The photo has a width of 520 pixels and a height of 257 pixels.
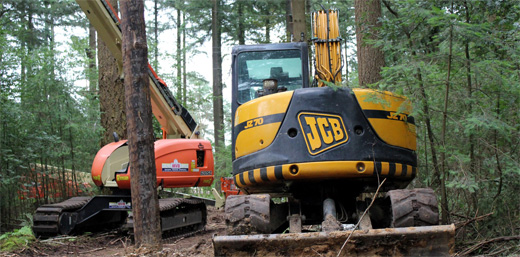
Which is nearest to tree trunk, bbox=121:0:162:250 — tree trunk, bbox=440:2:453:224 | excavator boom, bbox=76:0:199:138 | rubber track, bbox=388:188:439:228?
excavator boom, bbox=76:0:199:138

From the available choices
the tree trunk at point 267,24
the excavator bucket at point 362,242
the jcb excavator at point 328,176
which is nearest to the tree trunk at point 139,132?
the jcb excavator at point 328,176

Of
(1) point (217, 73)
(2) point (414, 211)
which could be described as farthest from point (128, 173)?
(1) point (217, 73)

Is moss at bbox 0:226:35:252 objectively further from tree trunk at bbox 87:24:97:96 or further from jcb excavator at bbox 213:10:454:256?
tree trunk at bbox 87:24:97:96

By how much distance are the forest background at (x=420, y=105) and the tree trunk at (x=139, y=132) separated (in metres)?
2.61

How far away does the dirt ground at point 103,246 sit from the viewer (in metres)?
6.53

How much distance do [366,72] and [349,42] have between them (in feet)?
54.3

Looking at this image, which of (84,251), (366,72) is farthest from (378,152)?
(84,251)

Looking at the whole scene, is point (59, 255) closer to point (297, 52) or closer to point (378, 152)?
point (297, 52)

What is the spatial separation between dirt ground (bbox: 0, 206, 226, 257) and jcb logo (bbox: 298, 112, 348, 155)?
208cm

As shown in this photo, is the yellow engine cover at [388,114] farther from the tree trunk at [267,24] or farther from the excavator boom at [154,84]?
the tree trunk at [267,24]

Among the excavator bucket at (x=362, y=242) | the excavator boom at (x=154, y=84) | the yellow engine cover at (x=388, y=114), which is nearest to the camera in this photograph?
the excavator bucket at (x=362, y=242)

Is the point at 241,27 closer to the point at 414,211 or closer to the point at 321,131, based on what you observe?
the point at 321,131

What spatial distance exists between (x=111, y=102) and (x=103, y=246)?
3834mm

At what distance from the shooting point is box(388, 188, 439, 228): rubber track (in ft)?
16.3
